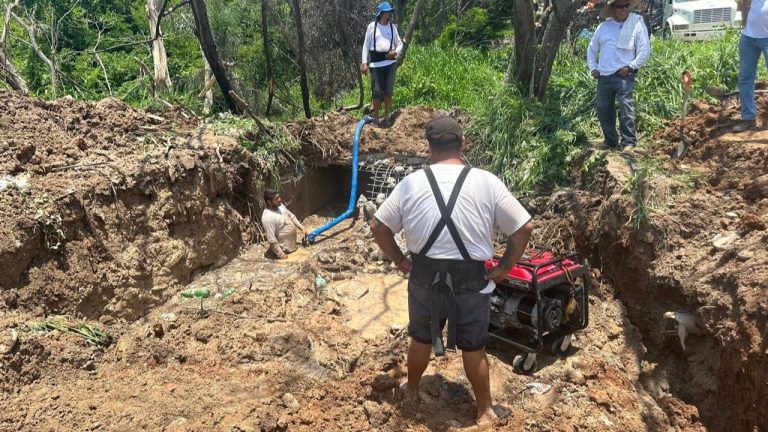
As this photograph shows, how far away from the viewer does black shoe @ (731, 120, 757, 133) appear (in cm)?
571

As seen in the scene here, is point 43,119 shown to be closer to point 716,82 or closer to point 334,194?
point 334,194

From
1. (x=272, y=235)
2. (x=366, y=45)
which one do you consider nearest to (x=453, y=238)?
(x=272, y=235)

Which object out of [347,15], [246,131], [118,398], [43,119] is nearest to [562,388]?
[118,398]

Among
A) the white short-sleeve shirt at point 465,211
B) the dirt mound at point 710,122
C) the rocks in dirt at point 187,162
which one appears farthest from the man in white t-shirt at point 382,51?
the white short-sleeve shirt at point 465,211

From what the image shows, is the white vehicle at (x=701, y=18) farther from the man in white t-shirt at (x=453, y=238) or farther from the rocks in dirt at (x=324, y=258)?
the man in white t-shirt at (x=453, y=238)

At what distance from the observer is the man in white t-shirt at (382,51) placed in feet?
27.4

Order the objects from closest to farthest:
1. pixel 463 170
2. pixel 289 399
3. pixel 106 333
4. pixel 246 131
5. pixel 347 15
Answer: pixel 463 170
pixel 289 399
pixel 106 333
pixel 246 131
pixel 347 15

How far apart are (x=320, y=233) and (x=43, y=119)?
147 inches

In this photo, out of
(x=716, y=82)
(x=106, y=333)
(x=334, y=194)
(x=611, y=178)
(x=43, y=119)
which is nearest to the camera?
(x=106, y=333)

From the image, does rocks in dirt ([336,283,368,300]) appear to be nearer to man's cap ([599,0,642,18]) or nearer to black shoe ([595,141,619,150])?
black shoe ([595,141,619,150])

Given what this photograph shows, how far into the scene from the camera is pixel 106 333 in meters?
4.89

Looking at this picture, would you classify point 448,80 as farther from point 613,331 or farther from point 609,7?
point 613,331

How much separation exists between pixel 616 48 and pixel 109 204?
5561mm

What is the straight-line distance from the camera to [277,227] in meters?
7.54
